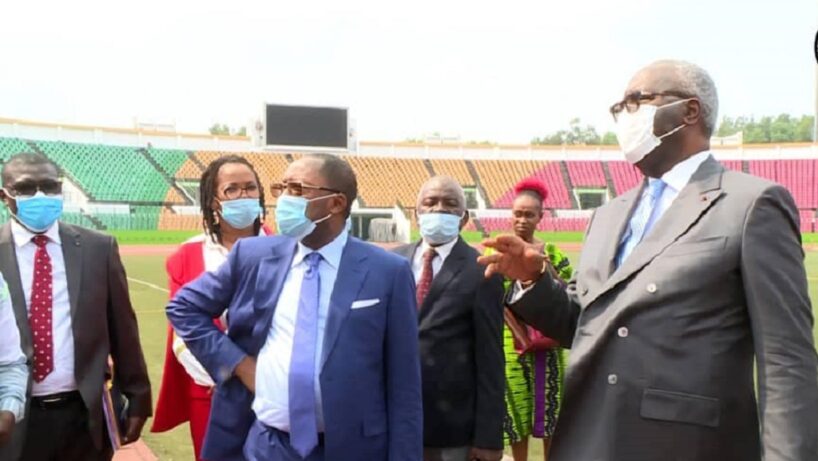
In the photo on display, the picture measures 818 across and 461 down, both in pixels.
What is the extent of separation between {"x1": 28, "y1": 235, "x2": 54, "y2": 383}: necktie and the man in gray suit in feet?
6.97

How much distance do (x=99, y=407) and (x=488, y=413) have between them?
6.03 feet

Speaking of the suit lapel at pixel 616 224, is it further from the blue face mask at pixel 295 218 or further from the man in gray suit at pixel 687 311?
the blue face mask at pixel 295 218

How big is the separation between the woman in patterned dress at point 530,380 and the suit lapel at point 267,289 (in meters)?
2.20

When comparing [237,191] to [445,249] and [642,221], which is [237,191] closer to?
[445,249]

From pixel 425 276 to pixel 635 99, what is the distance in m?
1.84

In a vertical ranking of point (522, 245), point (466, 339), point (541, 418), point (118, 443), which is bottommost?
point (541, 418)

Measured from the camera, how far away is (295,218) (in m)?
3.09

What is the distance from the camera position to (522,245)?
241cm

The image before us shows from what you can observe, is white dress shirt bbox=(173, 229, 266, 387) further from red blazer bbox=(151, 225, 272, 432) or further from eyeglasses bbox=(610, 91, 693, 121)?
eyeglasses bbox=(610, 91, 693, 121)

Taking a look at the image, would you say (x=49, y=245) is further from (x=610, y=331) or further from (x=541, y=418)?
(x=541, y=418)

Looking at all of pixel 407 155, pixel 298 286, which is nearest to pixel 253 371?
pixel 298 286

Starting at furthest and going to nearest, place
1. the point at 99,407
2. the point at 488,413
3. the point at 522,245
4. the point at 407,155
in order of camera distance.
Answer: the point at 407,155
the point at 488,413
the point at 99,407
the point at 522,245

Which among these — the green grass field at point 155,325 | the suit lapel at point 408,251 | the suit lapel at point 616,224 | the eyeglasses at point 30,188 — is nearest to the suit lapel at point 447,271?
the suit lapel at point 408,251

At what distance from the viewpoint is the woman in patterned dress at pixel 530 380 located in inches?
197
